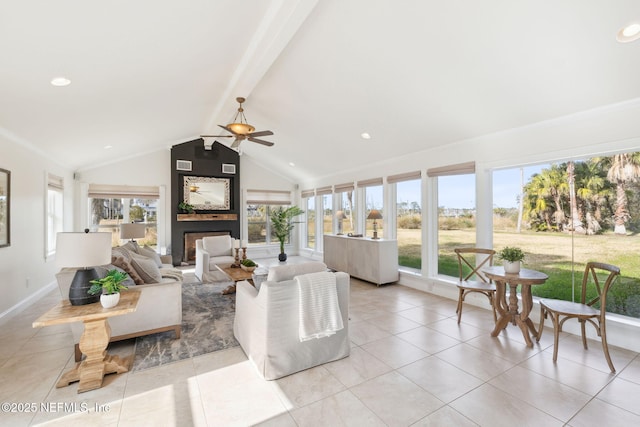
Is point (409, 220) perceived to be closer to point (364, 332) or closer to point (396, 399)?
point (364, 332)

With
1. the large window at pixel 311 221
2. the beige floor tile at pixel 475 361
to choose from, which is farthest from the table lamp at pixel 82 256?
the large window at pixel 311 221

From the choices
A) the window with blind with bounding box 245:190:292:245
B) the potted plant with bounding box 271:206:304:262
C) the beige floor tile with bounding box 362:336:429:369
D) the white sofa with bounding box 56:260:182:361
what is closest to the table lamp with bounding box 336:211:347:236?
the potted plant with bounding box 271:206:304:262

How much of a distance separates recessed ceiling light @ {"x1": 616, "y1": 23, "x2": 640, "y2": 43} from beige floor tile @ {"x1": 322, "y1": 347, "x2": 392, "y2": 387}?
326 centimetres

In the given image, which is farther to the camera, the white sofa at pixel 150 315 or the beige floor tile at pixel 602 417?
the white sofa at pixel 150 315

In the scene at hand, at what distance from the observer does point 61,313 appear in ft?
6.97

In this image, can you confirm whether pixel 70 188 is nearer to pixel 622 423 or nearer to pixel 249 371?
pixel 249 371

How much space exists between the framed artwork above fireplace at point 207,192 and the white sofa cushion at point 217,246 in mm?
1822

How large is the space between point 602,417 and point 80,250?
12.8 feet

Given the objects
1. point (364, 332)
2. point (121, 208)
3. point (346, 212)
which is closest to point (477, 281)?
point (364, 332)

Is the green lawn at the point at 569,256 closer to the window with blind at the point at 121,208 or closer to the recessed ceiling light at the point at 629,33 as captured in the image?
the recessed ceiling light at the point at 629,33

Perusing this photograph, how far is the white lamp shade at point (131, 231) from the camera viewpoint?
521 cm

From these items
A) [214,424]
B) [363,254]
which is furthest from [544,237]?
[214,424]

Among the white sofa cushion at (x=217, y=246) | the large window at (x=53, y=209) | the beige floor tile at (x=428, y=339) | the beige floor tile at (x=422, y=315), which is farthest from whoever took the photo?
the white sofa cushion at (x=217, y=246)

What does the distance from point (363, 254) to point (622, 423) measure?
3.94m
